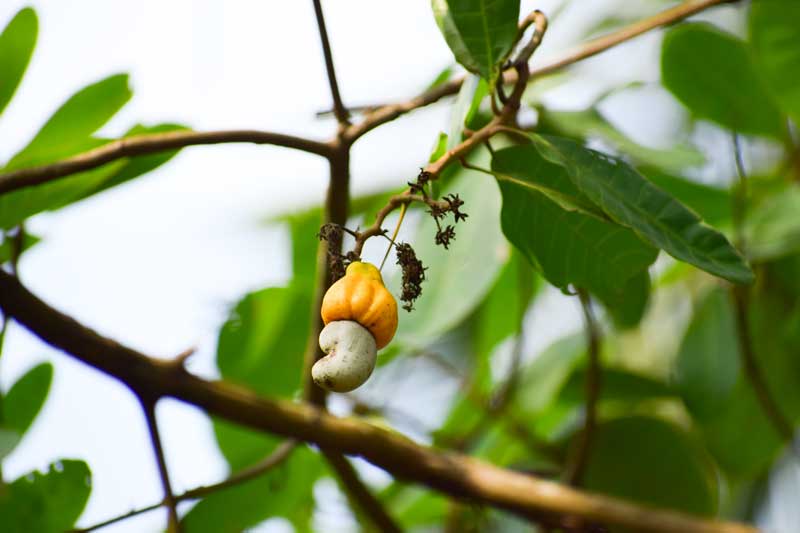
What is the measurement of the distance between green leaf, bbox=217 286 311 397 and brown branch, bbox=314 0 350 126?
54 cm

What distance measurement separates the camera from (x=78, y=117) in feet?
3.64

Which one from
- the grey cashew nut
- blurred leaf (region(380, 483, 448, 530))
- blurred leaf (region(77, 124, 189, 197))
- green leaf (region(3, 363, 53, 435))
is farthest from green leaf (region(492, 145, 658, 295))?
blurred leaf (region(380, 483, 448, 530))

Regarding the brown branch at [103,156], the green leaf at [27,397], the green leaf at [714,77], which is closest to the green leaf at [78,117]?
the brown branch at [103,156]

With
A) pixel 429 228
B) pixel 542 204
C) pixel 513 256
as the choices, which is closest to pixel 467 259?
pixel 429 228

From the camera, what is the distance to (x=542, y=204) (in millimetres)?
883

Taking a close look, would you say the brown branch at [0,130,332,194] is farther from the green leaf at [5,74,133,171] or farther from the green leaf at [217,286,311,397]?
the green leaf at [217,286,311,397]

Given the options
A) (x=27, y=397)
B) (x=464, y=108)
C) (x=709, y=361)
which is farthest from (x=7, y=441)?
(x=709, y=361)

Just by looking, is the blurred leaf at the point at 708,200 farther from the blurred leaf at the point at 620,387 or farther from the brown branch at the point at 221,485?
the brown branch at the point at 221,485

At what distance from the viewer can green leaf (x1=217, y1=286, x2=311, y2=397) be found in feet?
4.50

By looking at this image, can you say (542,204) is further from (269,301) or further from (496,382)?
(496,382)

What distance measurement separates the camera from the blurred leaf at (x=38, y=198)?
1.04 meters

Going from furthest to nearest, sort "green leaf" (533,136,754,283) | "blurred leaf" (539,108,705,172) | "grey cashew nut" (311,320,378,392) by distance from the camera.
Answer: "blurred leaf" (539,108,705,172), "green leaf" (533,136,754,283), "grey cashew nut" (311,320,378,392)

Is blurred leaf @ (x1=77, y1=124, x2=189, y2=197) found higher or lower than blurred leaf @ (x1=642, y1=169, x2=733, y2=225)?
higher

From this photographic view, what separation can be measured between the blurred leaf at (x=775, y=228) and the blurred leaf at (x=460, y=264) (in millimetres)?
448
